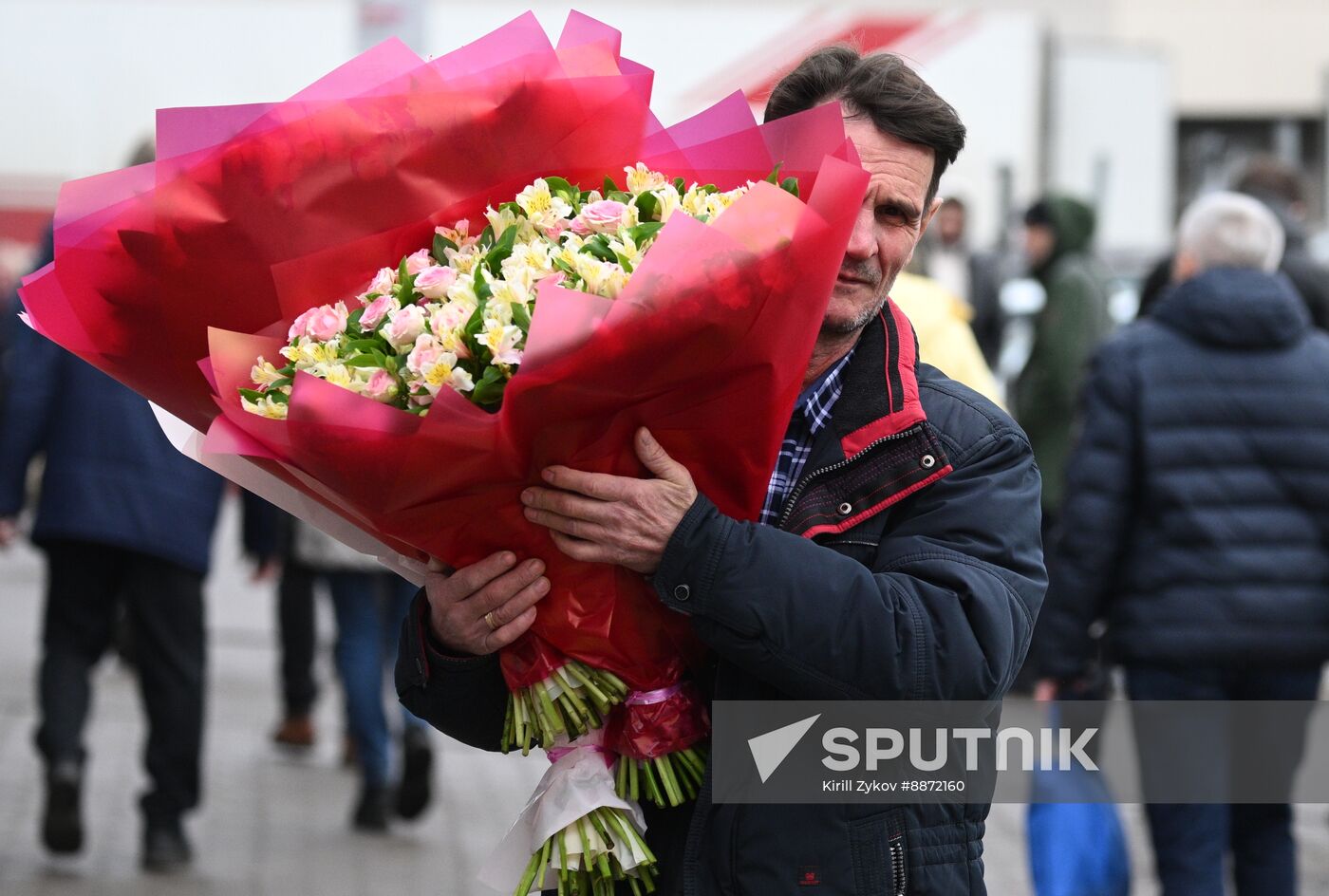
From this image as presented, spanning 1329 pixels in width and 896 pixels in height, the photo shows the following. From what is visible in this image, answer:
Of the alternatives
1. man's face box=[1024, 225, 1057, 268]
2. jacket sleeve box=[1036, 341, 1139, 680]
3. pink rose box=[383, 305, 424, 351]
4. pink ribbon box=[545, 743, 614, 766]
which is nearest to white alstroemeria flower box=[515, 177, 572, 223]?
pink rose box=[383, 305, 424, 351]

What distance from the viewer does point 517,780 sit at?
7410mm

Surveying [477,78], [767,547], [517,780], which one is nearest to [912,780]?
[767,547]

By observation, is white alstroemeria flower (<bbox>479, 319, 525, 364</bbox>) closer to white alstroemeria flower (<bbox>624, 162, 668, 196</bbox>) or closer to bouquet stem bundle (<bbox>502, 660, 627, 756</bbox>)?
white alstroemeria flower (<bbox>624, 162, 668, 196</bbox>)

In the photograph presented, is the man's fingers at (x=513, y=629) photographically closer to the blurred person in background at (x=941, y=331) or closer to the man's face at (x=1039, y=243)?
the blurred person in background at (x=941, y=331)

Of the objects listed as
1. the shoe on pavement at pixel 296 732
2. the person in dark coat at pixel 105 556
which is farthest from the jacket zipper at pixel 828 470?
the shoe on pavement at pixel 296 732

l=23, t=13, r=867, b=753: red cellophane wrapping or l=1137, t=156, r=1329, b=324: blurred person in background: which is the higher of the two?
l=1137, t=156, r=1329, b=324: blurred person in background

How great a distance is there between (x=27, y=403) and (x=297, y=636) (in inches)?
77.0

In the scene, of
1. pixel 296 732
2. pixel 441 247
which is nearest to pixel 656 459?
pixel 441 247

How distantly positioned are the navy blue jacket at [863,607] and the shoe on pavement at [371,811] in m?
3.97

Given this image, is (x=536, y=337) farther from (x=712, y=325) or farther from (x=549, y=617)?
(x=549, y=617)

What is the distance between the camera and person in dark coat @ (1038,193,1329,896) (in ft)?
15.9

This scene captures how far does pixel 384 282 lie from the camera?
8.47ft

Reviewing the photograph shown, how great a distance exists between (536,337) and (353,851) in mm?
4472

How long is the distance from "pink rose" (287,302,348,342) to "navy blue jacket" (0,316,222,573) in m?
3.46
